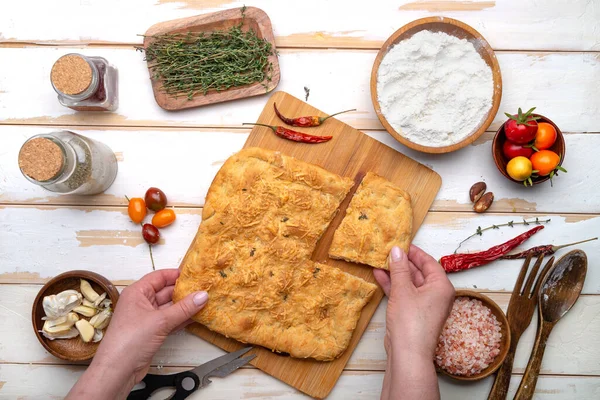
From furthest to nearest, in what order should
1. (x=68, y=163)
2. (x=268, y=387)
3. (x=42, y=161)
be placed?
(x=268, y=387)
(x=68, y=163)
(x=42, y=161)

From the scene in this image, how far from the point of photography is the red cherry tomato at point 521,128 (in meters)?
3.55

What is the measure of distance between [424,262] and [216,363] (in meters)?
1.83

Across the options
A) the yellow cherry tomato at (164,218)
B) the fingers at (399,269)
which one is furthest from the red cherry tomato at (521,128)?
the yellow cherry tomato at (164,218)

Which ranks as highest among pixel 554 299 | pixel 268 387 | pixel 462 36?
pixel 462 36

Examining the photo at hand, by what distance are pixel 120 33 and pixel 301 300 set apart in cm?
269

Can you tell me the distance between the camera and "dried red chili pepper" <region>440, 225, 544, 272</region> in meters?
3.83

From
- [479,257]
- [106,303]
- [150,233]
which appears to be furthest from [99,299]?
[479,257]

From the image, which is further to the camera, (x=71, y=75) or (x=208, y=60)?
(x=208, y=60)

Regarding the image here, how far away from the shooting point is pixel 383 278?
148 inches

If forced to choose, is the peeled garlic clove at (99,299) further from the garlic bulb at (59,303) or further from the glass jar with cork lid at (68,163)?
the glass jar with cork lid at (68,163)

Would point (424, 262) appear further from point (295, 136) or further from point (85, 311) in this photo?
point (85, 311)

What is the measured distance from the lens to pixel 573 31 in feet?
13.0

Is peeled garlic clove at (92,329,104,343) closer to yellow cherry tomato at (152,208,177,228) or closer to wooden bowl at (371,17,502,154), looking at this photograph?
yellow cherry tomato at (152,208,177,228)

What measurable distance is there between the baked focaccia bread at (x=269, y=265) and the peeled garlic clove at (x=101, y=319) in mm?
584
